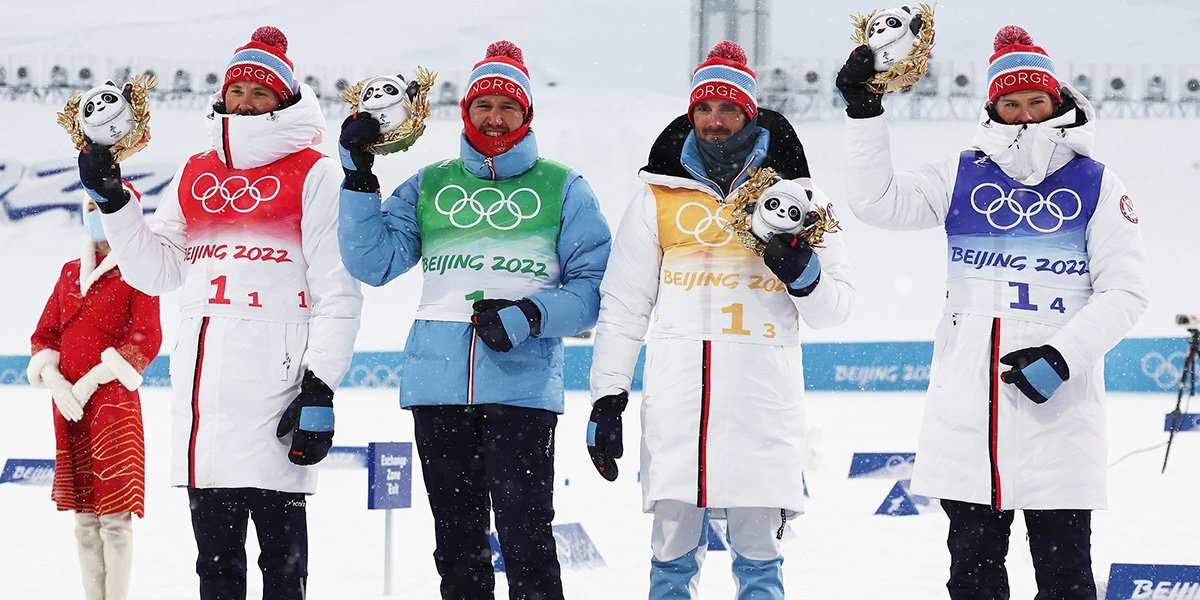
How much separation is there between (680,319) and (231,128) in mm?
1256

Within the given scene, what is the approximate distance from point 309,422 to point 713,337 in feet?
3.35

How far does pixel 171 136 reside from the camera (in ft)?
66.3

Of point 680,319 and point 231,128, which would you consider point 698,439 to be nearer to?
point 680,319

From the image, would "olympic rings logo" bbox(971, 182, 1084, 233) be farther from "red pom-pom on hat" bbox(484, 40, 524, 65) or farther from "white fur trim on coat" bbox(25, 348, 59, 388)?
"white fur trim on coat" bbox(25, 348, 59, 388)

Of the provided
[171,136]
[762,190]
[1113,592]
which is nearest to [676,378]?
[762,190]

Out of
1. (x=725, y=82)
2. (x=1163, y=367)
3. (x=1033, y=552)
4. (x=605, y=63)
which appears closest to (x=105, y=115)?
(x=725, y=82)

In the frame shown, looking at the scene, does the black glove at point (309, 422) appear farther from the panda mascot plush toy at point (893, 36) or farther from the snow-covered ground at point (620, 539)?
the panda mascot plush toy at point (893, 36)

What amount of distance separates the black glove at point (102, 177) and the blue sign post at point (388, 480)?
1438mm

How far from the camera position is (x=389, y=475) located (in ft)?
13.7

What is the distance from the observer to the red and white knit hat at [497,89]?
10.1 feet

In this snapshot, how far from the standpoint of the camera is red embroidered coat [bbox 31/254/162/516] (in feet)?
11.7

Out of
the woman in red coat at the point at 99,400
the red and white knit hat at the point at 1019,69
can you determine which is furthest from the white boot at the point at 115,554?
the red and white knit hat at the point at 1019,69

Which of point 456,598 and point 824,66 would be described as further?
point 824,66

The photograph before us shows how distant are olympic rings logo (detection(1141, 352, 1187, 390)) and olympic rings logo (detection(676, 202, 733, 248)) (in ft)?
42.1
